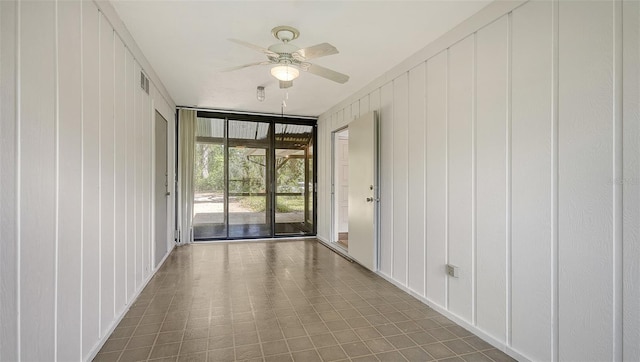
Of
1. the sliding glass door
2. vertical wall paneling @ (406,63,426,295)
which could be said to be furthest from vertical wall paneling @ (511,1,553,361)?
the sliding glass door

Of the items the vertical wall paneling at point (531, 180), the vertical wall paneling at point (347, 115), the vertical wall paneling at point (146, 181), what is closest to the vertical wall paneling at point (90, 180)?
the vertical wall paneling at point (146, 181)

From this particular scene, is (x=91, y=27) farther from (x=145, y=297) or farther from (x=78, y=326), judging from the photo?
(x=145, y=297)

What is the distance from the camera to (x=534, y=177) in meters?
2.01

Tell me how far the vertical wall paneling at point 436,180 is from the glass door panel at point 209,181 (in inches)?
168

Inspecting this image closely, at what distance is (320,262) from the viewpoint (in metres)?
4.54

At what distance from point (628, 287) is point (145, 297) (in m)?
3.85

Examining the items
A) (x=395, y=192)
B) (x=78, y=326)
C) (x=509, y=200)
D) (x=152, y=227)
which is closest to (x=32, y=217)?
(x=78, y=326)

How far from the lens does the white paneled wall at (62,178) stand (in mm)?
1317

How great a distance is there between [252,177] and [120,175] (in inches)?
142

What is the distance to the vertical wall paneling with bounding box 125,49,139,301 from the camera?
2854 millimetres

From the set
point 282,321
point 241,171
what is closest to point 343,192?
point 241,171

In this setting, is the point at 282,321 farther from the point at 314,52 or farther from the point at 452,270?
the point at 314,52

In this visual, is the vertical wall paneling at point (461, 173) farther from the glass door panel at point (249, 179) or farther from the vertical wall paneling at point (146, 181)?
the glass door panel at point (249, 179)

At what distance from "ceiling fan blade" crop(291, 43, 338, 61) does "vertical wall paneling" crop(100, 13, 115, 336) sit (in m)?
1.46
